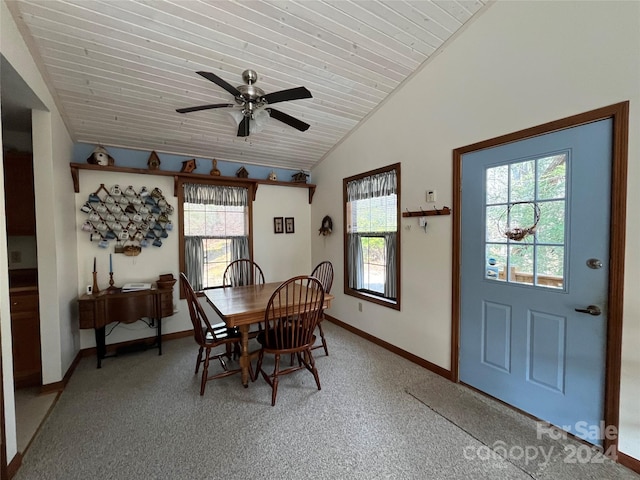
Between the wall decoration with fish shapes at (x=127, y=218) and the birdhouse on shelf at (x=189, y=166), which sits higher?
the birdhouse on shelf at (x=189, y=166)

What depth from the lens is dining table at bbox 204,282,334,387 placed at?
2.18m

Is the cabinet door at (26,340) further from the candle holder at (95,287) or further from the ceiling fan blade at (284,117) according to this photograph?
the ceiling fan blade at (284,117)

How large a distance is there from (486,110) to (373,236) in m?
1.72

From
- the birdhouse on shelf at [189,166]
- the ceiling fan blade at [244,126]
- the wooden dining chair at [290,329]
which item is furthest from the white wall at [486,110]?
the birdhouse on shelf at [189,166]

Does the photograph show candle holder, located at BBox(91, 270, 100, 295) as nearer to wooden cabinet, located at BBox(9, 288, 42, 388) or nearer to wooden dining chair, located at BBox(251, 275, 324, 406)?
wooden cabinet, located at BBox(9, 288, 42, 388)

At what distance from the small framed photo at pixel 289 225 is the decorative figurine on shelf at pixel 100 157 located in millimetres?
2335

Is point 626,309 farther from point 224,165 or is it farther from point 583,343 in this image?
point 224,165

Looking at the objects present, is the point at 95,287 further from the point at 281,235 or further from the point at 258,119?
the point at 258,119

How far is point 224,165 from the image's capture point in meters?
3.94

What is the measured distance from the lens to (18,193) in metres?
2.54

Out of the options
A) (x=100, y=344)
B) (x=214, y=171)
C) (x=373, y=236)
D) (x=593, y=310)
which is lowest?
(x=100, y=344)

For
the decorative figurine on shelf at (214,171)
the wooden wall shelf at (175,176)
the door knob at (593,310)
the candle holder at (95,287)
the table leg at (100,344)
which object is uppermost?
the decorative figurine on shelf at (214,171)

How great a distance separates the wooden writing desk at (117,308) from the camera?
273cm

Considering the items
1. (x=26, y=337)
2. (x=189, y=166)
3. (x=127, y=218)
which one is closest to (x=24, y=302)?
(x=26, y=337)
